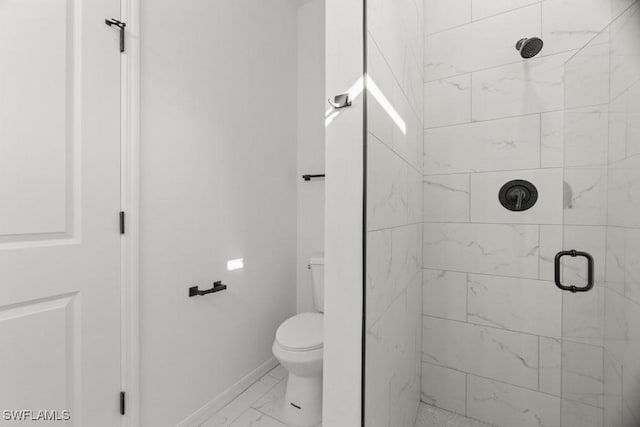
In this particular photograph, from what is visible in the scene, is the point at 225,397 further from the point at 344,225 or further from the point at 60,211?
the point at 344,225

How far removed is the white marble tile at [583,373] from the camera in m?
1.05

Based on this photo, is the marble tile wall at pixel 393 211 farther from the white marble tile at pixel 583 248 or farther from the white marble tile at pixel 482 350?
the white marble tile at pixel 583 248

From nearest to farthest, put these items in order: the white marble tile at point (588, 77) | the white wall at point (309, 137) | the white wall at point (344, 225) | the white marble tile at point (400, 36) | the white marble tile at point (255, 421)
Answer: the white wall at point (344, 225)
the white marble tile at point (400, 36)
the white marble tile at point (588, 77)
the white marble tile at point (255, 421)
the white wall at point (309, 137)

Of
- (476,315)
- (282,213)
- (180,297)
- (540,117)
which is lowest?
(476,315)

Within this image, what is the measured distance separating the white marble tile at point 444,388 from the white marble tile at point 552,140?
1.20m

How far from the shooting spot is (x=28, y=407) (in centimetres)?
98

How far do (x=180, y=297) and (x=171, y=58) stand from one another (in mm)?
1216

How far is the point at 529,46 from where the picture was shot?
4.21 ft

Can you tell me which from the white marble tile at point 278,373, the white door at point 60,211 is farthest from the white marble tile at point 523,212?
the white door at point 60,211

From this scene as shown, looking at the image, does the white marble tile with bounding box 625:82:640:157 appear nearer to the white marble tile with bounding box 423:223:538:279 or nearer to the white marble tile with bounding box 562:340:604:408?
the white marble tile with bounding box 423:223:538:279

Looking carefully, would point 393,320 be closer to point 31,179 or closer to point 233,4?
point 31,179

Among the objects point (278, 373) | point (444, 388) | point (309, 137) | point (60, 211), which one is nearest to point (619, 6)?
point (309, 137)

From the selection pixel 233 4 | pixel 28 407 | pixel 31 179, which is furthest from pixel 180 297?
pixel 233 4

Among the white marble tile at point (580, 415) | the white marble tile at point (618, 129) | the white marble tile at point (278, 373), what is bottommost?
the white marble tile at point (278, 373)
